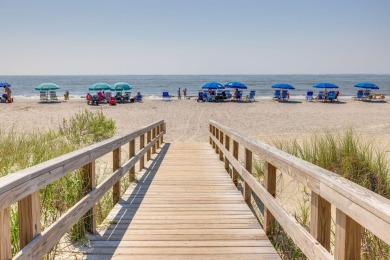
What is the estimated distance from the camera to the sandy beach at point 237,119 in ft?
50.4

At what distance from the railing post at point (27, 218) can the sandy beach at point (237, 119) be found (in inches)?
458

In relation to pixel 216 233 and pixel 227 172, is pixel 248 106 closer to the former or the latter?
pixel 227 172

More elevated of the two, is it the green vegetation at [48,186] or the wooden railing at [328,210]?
the wooden railing at [328,210]

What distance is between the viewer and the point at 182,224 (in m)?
3.59

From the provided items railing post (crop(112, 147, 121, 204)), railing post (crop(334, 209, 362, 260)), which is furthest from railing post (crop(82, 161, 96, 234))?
railing post (crop(334, 209, 362, 260))

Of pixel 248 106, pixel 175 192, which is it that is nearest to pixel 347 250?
pixel 175 192

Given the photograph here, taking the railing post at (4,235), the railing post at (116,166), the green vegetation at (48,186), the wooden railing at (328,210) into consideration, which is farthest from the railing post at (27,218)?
the railing post at (116,166)

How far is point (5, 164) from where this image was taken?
4848 mm

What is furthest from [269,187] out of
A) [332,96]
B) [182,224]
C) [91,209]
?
[332,96]

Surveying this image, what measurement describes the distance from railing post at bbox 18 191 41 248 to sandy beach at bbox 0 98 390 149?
1164 cm

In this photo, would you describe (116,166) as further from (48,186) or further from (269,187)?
(269,187)

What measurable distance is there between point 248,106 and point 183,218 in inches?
885

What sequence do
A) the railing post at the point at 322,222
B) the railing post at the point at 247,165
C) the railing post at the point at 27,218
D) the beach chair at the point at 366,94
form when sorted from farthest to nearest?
1. the beach chair at the point at 366,94
2. the railing post at the point at 247,165
3. the railing post at the point at 322,222
4. the railing post at the point at 27,218

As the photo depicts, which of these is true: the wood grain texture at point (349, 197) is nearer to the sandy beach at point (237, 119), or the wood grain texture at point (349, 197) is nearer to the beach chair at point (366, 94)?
the sandy beach at point (237, 119)
